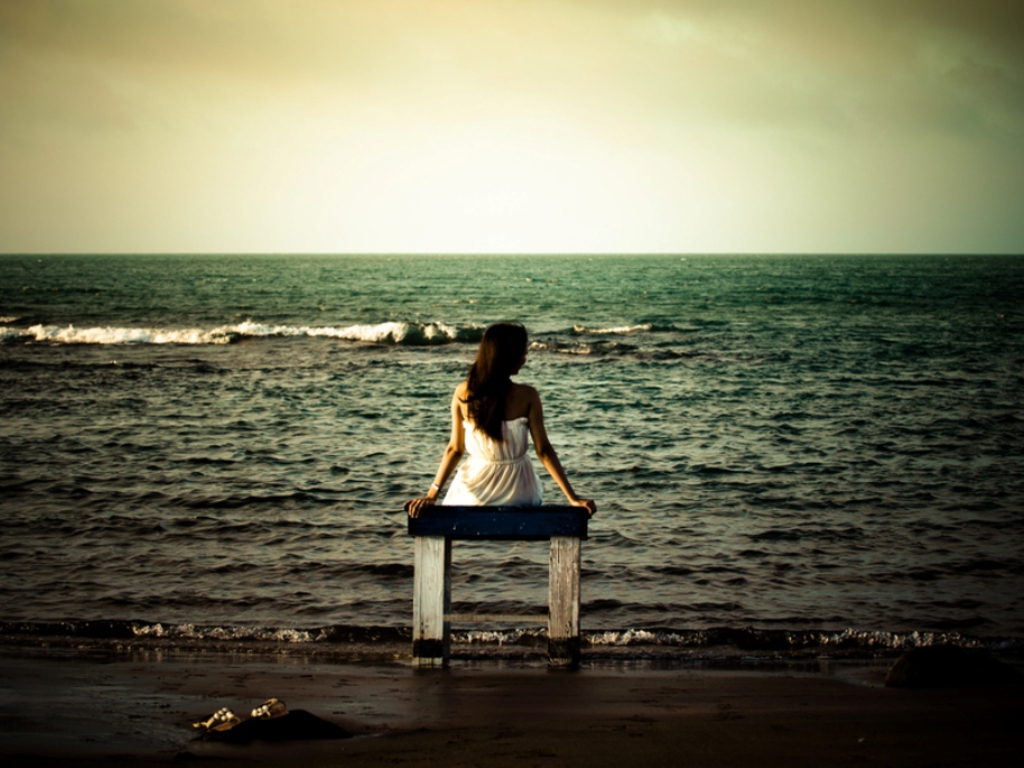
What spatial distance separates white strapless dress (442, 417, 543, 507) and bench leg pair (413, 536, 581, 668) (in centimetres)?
27

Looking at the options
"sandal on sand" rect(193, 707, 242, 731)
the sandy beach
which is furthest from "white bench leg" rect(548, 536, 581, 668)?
"sandal on sand" rect(193, 707, 242, 731)

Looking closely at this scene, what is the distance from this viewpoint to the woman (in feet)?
15.7

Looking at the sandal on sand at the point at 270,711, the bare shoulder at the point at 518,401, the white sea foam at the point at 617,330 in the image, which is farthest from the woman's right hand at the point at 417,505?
the white sea foam at the point at 617,330

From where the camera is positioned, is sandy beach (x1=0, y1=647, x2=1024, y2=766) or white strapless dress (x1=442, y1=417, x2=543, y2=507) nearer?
sandy beach (x1=0, y1=647, x2=1024, y2=766)

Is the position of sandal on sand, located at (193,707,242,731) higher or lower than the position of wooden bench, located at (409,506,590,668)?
lower

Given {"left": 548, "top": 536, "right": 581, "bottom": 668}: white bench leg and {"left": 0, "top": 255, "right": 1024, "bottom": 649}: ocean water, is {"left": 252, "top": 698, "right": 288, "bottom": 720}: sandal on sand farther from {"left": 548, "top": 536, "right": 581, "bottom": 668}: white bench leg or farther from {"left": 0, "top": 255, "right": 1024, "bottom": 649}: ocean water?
{"left": 0, "top": 255, "right": 1024, "bottom": 649}: ocean water

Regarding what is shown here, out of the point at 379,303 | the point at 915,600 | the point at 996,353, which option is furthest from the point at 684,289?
the point at 915,600

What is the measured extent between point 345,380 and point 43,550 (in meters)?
12.4

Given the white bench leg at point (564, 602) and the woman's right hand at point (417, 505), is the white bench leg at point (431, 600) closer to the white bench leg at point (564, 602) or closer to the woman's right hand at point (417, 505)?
the woman's right hand at point (417, 505)

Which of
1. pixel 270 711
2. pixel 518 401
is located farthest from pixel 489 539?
pixel 270 711

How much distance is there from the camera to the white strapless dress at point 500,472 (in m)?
4.90

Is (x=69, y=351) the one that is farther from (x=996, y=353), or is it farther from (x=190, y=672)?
(x=996, y=353)

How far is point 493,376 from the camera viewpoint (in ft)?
15.8

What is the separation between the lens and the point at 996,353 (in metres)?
25.5
